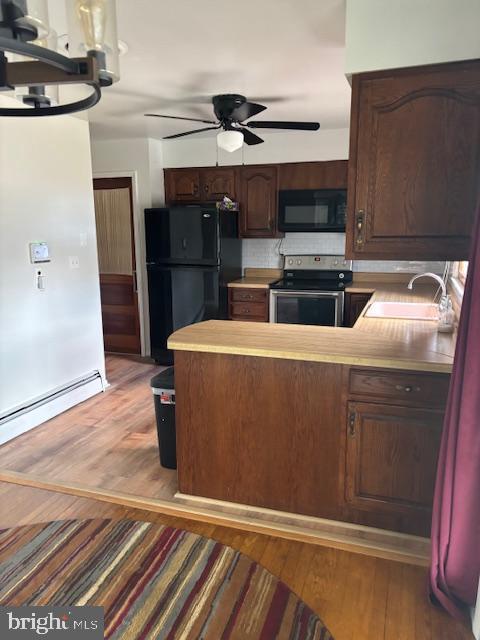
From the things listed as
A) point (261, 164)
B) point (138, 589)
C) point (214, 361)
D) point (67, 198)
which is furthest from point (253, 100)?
point (138, 589)

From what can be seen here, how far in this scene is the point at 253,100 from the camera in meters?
3.56

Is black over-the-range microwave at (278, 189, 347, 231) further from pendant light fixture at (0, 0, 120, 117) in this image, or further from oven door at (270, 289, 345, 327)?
pendant light fixture at (0, 0, 120, 117)

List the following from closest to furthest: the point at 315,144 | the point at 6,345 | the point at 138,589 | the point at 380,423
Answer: the point at 138,589 → the point at 380,423 → the point at 6,345 → the point at 315,144

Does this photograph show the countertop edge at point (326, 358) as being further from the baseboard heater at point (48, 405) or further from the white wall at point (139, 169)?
the white wall at point (139, 169)

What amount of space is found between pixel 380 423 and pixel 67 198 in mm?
2932

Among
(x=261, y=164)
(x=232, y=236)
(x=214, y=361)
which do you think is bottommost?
(x=214, y=361)

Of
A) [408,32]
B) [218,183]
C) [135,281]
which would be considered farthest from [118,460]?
[218,183]

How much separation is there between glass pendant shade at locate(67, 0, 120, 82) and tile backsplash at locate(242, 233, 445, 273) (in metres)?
3.83

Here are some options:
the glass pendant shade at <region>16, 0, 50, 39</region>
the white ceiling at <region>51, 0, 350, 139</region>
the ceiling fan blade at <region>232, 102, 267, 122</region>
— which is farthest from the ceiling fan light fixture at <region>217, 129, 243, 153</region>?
the glass pendant shade at <region>16, 0, 50, 39</region>

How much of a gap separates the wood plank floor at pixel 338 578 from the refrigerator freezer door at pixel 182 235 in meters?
2.67

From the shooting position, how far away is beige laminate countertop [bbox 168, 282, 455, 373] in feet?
6.82

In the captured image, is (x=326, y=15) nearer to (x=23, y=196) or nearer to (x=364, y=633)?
(x=23, y=196)

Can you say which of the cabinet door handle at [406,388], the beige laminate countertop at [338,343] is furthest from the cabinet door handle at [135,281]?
the cabinet door handle at [406,388]

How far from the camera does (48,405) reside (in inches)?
143
